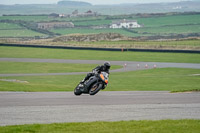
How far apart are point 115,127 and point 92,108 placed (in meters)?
3.96

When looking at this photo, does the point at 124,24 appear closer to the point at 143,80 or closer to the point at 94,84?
the point at 143,80

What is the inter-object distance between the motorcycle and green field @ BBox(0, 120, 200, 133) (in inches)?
273

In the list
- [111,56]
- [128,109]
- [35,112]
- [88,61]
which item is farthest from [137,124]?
[111,56]

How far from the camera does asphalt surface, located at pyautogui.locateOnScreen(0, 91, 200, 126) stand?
53.7ft

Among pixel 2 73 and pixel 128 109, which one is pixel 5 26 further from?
pixel 128 109

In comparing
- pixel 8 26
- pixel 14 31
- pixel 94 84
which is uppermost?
pixel 94 84

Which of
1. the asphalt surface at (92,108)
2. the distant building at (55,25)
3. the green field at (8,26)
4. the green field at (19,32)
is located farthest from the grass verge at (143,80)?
the distant building at (55,25)

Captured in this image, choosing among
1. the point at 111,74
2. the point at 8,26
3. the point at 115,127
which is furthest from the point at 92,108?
the point at 8,26

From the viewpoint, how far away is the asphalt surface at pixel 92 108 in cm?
1636

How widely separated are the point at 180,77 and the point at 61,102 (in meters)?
26.5

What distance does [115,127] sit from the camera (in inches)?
567

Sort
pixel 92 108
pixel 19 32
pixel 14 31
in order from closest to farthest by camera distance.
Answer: pixel 92 108, pixel 19 32, pixel 14 31

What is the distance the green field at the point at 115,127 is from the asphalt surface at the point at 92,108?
3.51 ft

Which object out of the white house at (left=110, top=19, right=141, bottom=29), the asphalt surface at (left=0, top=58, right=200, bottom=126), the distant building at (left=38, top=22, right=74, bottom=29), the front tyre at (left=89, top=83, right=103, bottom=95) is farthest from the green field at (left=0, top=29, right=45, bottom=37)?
the asphalt surface at (left=0, top=58, right=200, bottom=126)
